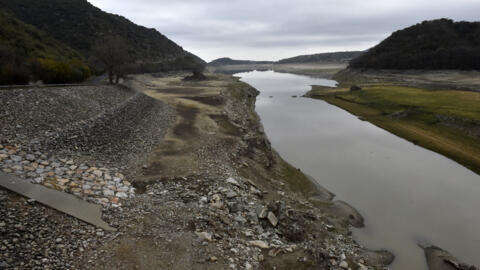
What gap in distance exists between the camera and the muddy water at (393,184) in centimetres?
1877

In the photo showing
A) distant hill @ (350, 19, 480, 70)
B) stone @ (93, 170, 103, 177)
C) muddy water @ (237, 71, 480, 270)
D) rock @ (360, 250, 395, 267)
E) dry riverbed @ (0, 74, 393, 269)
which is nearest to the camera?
dry riverbed @ (0, 74, 393, 269)

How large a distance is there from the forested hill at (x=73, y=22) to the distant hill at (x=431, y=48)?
4415 inches

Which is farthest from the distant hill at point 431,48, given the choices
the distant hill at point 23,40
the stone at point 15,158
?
the stone at point 15,158

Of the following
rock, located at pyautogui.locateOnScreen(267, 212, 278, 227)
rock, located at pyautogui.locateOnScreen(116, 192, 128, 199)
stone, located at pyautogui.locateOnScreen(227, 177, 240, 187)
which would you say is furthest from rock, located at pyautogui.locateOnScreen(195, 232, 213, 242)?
stone, located at pyautogui.locateOnScreen(227, 177, 240, 187)

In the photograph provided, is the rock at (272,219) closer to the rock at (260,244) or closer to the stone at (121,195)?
the rock at (260,244)

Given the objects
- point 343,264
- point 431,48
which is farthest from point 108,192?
point 431,48

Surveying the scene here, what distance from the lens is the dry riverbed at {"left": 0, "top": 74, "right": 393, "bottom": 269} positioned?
11.7m

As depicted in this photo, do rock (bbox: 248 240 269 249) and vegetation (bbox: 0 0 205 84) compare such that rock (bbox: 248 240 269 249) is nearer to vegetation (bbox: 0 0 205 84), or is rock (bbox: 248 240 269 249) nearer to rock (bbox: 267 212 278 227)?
rock (bbox: 267 212 278 227)

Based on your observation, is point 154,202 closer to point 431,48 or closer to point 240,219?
point 240,219

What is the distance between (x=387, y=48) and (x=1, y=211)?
540 ft

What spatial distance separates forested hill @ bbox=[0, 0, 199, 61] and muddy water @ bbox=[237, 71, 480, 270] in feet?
283

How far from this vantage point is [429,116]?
2004 inches

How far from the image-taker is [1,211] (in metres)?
11.6

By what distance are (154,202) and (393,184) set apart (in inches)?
919
